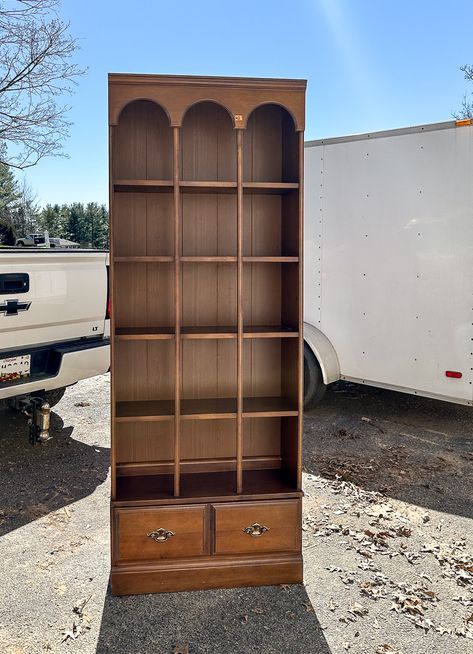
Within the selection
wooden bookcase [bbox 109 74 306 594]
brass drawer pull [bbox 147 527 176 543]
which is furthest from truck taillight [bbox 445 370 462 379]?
brass drawer pull [bbox 147 527 176 543]

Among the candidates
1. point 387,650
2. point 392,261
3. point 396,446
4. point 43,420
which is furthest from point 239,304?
point 396,446

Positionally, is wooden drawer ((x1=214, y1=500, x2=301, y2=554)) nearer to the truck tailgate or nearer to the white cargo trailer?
the truck tailgate

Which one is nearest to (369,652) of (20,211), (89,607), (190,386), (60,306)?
(89,607)

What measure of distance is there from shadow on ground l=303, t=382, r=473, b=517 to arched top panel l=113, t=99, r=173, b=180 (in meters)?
2.52

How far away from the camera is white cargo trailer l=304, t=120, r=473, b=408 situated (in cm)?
443

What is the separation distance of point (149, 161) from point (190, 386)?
123 centimetres

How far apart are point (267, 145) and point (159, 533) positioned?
2.08m

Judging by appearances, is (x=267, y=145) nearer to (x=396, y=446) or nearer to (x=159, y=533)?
(x=159, y=533)

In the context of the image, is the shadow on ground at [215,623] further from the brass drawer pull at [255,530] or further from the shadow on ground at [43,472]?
the shadow on ground at [43,472]

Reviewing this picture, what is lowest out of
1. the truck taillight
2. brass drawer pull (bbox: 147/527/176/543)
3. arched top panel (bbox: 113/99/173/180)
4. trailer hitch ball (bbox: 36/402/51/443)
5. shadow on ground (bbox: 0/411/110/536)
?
shadow on ground (bbox: 0/411/110/536)

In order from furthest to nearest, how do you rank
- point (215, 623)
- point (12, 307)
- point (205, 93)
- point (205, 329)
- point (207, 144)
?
point (12, 307) < point (207, 144) < point (205, 329) < point (205, 93) < point (215, 623)

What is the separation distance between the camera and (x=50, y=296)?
13.5 ft

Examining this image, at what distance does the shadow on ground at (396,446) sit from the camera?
3.84 metres

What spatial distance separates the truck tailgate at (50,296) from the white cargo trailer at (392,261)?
6.71 ft
